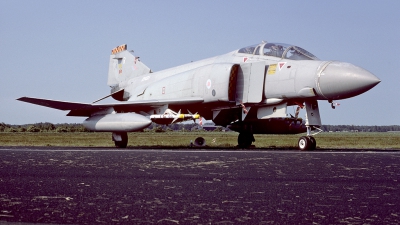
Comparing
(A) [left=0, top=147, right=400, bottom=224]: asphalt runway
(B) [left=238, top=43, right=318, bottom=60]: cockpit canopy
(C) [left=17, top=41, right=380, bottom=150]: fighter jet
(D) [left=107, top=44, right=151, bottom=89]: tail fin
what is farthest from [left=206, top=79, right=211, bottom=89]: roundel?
(A) [left=0, top=147, right=400, bottom=224]: asphalt runway

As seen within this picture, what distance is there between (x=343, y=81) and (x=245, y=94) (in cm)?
326

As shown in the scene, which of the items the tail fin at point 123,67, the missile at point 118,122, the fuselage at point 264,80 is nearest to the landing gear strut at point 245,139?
the fuselage at point 264,80

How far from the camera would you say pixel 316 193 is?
4598 mm

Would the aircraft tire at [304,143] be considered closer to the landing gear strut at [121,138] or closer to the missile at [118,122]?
the missile at [118,122]

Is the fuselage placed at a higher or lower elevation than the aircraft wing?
higher

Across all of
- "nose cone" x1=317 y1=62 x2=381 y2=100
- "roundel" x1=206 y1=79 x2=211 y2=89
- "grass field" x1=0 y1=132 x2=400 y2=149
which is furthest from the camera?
"grass field" x1=0 y1=132 x2=400 y2=149

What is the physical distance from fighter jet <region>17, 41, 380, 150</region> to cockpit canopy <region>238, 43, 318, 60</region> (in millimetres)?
28

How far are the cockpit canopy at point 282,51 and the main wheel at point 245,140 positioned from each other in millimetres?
2809

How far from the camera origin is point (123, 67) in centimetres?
2327

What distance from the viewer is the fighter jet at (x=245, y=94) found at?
13100mm

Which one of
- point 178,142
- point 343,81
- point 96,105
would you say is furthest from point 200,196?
point 178,142

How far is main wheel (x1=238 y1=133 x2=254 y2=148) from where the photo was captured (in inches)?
660

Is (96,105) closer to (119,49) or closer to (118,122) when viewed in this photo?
(118,122)

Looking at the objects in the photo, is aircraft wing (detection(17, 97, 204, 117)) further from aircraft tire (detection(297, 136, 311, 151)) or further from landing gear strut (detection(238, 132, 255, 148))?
aircraft tire (detection(297, 136, 311, 151))
